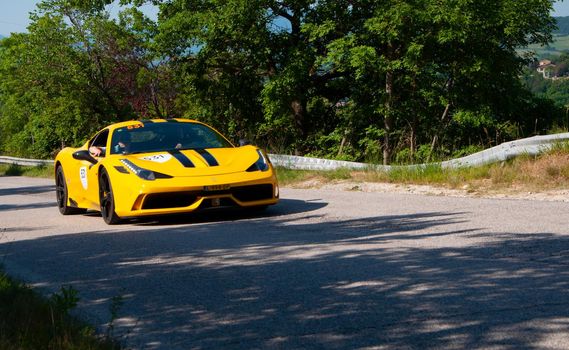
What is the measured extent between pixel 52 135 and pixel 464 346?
49.5 metres

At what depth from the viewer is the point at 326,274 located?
5.90m

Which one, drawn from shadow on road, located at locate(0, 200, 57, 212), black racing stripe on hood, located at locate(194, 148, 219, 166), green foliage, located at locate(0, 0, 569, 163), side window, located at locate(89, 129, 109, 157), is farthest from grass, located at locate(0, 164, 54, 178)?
black racing stripe on hood, located at locate(194, 148, 219, 166)

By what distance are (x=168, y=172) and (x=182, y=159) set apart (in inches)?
14.2

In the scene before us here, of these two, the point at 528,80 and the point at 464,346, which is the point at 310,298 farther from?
the point at 528,80

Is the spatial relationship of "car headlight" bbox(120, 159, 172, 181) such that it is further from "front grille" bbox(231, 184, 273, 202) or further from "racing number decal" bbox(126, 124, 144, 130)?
"racing number decal" bbox(126, 124, 144, 130)

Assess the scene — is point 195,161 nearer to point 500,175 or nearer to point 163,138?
point 163,138

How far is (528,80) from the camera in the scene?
2511 centimetres

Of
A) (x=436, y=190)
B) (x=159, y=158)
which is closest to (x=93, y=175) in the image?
(x=159, y=158)

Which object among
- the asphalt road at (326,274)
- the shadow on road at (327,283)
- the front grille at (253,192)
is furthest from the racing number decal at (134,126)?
the shadow on road at (327,283)

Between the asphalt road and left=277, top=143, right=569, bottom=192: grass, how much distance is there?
60.1 inches

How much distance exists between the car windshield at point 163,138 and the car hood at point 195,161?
345 mm

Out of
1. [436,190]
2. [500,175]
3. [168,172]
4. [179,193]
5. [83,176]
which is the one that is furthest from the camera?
[436,190]

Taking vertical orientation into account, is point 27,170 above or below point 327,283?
above

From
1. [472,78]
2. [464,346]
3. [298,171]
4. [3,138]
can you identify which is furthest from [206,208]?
[3,138]
